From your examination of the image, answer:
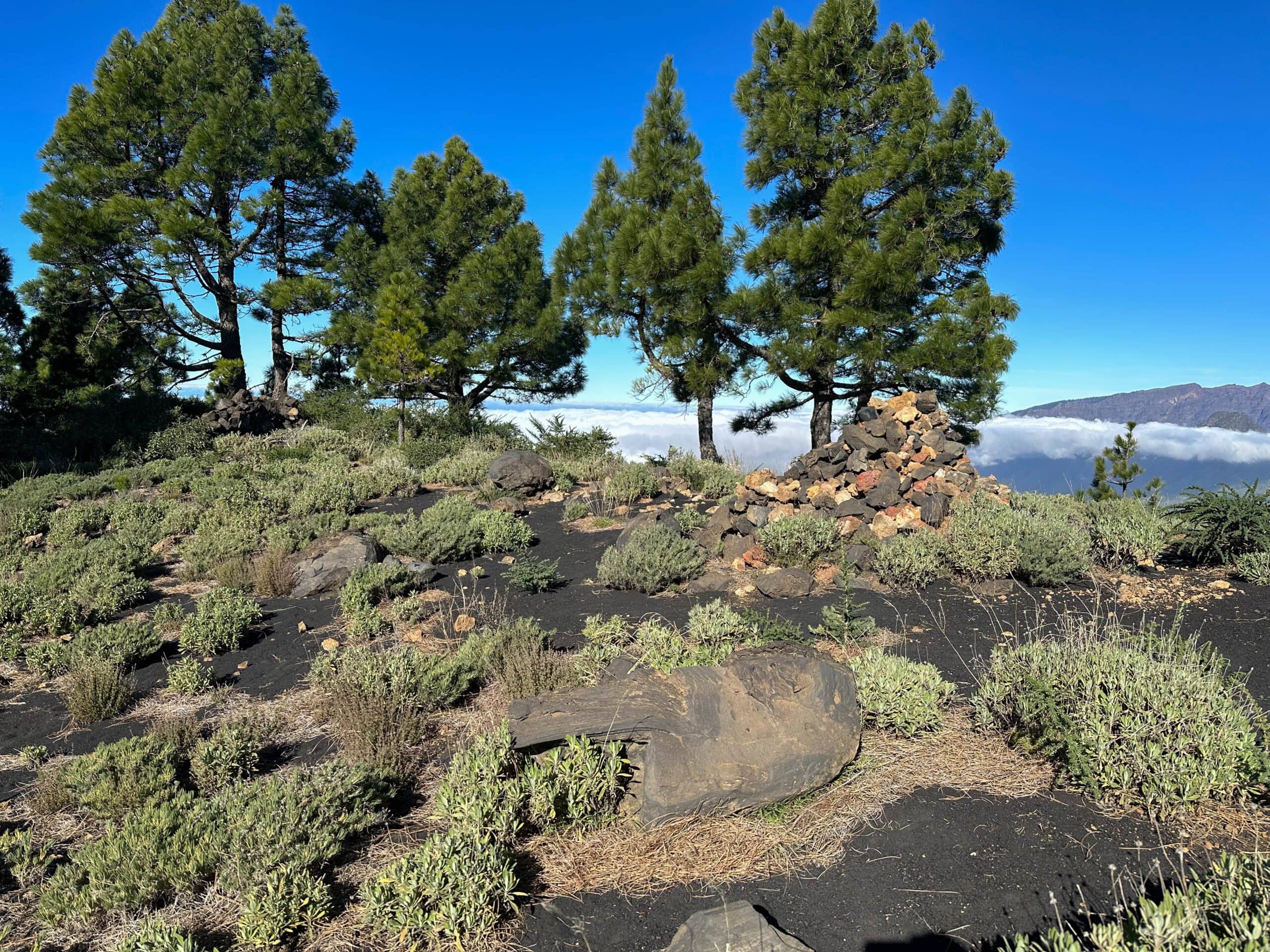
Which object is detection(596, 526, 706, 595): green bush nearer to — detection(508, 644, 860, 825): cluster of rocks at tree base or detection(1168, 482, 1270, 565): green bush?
detection(508, 644, 860, 825): cluster of rocks at tree base

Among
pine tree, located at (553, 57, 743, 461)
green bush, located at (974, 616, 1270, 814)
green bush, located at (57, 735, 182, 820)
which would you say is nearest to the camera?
green bush, located at (974, 616, 1270, 814)

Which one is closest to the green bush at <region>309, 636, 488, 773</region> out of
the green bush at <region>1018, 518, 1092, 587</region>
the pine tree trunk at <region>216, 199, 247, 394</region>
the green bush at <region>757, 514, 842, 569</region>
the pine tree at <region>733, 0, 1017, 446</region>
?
the green bush at <region>757, 514, 842, 569</region>

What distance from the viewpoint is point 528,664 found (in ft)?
16.7

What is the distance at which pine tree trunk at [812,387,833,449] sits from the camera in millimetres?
15992

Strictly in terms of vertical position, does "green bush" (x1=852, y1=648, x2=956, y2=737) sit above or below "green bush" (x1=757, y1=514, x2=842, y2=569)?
below

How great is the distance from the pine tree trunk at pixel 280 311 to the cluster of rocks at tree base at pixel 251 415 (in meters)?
1.42

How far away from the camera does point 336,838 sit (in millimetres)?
3289

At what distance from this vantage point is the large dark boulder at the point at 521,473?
12.8m

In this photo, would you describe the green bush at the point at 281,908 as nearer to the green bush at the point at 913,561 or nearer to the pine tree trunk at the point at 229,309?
the green bush at the point at 913,561

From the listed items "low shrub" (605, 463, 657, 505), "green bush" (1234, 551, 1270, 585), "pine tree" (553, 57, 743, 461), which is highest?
"pine tree" (553, 57, 743, 461)

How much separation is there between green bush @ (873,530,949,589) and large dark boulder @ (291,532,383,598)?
576 cm

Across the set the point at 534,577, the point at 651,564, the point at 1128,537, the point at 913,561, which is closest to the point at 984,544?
the point at 913,561

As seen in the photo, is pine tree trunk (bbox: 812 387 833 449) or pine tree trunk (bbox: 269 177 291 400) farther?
pine tree trunk (bbox: 269 177 291 400)

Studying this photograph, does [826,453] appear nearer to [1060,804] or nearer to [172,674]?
[1060,804]
